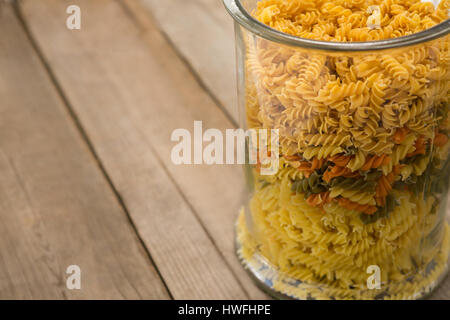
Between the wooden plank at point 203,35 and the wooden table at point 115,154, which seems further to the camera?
the wooden plank at point 203,35

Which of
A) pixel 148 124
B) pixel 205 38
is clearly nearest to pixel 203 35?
pixel 205 38

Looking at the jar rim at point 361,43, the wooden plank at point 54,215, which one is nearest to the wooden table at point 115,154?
the wooden plank at point 54,215

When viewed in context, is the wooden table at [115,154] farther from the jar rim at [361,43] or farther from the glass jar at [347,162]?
the jar rim at [361,43]

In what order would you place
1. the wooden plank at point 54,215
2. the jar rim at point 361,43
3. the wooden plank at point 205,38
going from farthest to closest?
the wooden plank at point 205,38
the wooden plank at point 54,215
the jar rim at point 361,43

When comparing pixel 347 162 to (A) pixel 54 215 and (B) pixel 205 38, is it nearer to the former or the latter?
(A) pixel 54 215
